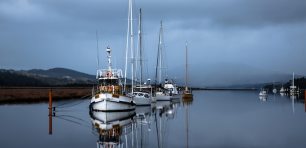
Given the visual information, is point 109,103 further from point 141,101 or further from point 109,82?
point 141,101

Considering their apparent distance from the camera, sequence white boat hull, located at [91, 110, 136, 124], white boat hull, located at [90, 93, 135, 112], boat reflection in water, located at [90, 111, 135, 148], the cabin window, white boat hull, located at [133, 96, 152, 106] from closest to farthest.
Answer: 1. boat reflection in water, located at [90, 111, 135, 148]
2. white boat hull, located at [91, 110, 136, 124]
3. white boat hull, located at [90, 93, 135, 112]
4. the cabin window
5. white boat hull, located at [133, 96, 152, 106]

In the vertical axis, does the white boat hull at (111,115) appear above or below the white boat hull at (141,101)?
below

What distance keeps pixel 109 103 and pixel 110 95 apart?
0.84 m

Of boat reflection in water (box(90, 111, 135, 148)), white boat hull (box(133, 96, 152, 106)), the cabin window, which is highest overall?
the cabin window

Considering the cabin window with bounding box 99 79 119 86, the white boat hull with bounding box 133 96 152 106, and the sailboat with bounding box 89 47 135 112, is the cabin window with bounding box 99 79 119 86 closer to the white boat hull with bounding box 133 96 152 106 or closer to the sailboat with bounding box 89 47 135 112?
the sailboat with bounding box 89 47 135 112

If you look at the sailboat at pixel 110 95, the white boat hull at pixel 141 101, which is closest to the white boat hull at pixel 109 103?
the sailboat at pixel 110 95

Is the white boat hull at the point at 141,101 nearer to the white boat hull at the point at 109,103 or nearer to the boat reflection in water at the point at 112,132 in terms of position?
the white boat hull at the point at 109,103

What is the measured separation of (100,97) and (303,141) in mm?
22675

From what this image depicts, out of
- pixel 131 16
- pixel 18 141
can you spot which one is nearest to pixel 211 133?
pixel 18 141

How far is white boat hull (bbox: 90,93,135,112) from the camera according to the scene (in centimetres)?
4397

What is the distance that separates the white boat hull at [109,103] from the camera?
43969 mm

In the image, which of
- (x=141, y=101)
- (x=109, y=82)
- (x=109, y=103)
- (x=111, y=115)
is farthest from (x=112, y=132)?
(x=141, y=101)

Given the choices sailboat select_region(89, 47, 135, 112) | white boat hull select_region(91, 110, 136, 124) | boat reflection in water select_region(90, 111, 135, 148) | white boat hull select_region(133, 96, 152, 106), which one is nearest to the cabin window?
sailboat select_region(89, 47, 135, 112)

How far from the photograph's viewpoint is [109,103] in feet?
145
